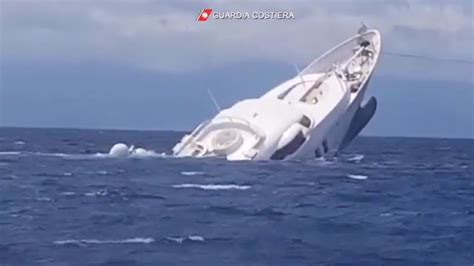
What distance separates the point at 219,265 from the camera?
1870 cm

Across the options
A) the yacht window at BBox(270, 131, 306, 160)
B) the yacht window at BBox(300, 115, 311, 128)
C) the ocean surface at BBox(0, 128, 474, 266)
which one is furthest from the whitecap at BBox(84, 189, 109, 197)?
the yacht window at BBox(300, 115, 311, 128)

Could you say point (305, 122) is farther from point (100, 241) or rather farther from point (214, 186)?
point (100, 241)

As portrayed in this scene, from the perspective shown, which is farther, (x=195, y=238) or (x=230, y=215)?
(x=230, y=215)

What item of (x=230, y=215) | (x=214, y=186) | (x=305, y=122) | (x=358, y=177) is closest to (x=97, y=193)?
(x=214, y=186)

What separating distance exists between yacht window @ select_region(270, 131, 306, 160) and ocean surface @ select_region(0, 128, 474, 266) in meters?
0.85

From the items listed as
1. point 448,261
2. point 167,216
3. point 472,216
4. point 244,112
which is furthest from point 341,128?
point 448,261

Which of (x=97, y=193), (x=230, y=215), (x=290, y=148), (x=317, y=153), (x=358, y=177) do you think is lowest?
(x=230, y=215)

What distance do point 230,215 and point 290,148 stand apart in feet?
68.1

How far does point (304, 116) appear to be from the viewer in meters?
48.8

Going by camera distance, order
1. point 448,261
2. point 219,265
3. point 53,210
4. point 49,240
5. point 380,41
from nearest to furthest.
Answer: point 219,265
point 448,261
point 49,240
point 53,210
point 380,41

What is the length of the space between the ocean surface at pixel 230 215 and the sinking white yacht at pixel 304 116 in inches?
46.1

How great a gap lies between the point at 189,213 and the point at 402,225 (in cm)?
653

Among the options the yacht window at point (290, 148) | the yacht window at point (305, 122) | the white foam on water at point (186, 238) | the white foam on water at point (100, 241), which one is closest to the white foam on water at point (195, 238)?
the white foam on water at point (186, 238)

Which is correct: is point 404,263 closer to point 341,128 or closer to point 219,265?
point 219,265
